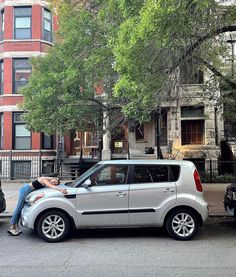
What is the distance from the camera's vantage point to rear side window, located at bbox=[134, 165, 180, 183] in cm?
821

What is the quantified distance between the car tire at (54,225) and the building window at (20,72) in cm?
1716

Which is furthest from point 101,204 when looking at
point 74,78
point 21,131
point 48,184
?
point 21,131

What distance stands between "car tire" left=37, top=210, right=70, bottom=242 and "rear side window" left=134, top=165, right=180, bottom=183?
1.73 metres

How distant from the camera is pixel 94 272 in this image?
573 cm

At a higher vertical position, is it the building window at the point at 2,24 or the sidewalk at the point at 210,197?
the building window at the point at 2,24

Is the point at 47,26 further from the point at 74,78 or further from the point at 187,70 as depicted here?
the point at 187,70

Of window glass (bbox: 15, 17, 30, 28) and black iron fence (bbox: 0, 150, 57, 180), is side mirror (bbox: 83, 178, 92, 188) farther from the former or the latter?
window glass (bbox: 15, 17, 30, 28)

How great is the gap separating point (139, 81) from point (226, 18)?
2.78m

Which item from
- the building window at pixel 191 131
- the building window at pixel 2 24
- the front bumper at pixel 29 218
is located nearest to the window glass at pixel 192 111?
the building window at pixel 191 131

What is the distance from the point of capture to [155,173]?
827 cm

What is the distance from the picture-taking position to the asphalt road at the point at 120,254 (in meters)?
5.80

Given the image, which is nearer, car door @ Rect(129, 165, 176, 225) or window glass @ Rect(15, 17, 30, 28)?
car door @ Rect(129, 165, 176, 225)

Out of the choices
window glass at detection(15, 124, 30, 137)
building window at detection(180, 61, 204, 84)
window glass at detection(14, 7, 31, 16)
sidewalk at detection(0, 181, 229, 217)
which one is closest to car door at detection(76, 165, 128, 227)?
sidewalk at detection(0, 181, 229, 217)

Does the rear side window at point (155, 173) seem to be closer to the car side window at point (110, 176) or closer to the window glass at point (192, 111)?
the car side window at point (110, 176)
